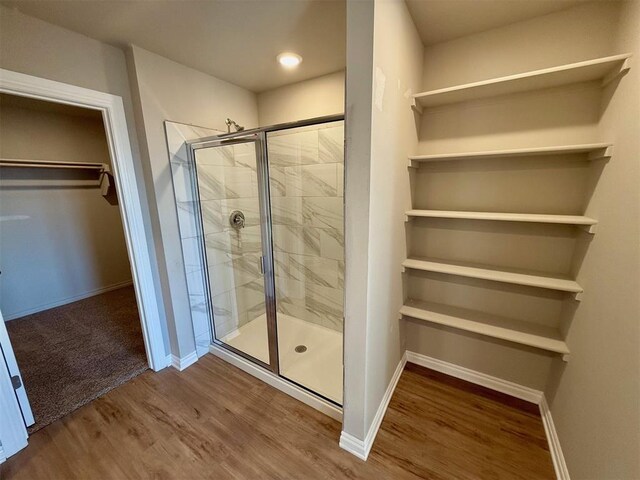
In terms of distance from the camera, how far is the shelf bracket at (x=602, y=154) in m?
1.20

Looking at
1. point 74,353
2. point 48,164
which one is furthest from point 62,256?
point 74,353

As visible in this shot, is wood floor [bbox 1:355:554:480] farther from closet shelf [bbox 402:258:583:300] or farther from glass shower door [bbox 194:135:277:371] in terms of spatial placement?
closet shelf [bbox 402:258:583:300]

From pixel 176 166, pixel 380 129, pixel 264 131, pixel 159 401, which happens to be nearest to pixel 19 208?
pixel 176 166

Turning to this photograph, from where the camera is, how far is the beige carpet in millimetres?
1885

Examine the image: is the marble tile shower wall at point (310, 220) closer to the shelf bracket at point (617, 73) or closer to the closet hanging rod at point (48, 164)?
the shelf bracket at point (617, 73)

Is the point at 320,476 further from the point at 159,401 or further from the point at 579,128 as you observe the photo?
the point at 579,128

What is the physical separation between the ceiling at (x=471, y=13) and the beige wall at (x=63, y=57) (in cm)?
188

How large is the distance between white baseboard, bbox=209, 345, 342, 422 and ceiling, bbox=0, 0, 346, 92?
7.83 ft

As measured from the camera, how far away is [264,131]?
5.65 feet

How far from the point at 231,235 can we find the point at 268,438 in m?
1.69

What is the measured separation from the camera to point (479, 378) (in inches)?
76.4

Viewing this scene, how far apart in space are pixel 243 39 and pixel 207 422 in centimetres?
251

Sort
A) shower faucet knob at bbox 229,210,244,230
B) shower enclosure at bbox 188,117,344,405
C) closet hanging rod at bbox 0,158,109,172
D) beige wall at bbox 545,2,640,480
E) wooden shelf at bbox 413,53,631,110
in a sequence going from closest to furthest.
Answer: beige wall at bbox 545,2,640,480, wooden shelf at bbox 413,53,631,110, shower enclosure at bbox 188,117,344,405, shower faucet knob at bbox 229,210,244,230, closet hanging rod at bbox 0,158,109,172

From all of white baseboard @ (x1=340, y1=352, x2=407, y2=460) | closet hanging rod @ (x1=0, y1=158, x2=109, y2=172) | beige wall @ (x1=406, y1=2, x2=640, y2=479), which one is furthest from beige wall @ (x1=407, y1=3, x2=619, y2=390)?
closet hanging rod @ (x1=0, y1=158, x2=109, y2=172)
